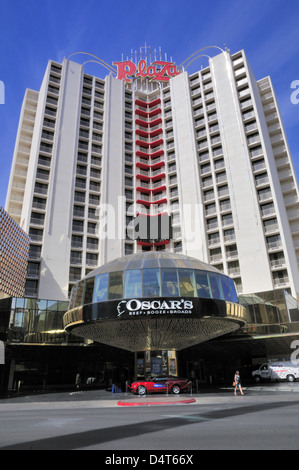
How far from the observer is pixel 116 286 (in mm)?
26266

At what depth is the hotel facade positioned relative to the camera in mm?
56406

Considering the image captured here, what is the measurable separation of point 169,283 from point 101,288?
5.58m

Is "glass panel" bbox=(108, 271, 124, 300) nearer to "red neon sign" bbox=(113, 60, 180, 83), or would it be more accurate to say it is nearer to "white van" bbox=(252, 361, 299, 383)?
"white van" bbox=(252, 361, 299, 383)

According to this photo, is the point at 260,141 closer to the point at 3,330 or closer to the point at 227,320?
the point at 227,320

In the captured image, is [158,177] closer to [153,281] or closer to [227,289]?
[227,289]

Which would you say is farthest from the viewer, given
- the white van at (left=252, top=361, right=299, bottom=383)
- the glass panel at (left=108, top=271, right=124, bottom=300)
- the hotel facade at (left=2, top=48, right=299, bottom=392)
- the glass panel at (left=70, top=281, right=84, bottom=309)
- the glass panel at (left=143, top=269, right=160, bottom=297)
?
the hotel facade at (left=2, top=48, right=299, bottom=392)

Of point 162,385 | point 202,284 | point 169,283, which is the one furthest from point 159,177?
point 162,385

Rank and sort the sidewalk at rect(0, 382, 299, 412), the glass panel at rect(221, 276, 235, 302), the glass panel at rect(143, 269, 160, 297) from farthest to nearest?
the glass panel at rect(221, 276, 235, 302) → the glass panel at rect(143, 269, 160, 297) → the sidewalk at rect(0, 382, 299, 412)

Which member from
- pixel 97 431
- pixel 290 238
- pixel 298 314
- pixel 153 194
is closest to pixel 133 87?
pixel 153 194

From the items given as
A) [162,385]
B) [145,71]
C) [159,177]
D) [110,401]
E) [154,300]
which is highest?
[145,71]

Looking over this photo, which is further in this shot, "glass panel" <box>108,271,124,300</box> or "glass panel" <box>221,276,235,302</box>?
Result: "glass panel" <box>221,276,235,302</box>

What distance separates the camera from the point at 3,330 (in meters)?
36.9

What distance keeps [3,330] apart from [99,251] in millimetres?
26496

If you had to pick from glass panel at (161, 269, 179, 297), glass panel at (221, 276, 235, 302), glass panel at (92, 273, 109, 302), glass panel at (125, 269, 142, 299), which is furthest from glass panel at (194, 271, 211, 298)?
glass panel at (92, 273, 109, 302)
